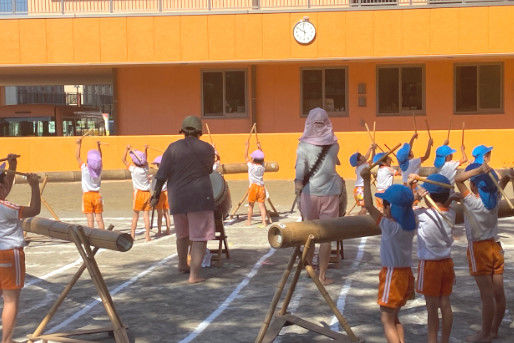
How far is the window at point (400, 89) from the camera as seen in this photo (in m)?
22.9

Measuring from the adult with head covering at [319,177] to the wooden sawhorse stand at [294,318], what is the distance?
237 cm

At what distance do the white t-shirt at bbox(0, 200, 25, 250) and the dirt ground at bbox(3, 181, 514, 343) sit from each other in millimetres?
1221

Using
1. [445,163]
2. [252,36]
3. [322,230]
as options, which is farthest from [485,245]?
[252,36]

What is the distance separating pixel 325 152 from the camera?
31.5 ft

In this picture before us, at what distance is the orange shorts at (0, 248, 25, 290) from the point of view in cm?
658

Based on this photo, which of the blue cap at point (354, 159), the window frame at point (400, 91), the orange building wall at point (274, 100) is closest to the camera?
the blue cap at point (354, 159)

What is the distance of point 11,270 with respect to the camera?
6.61 metres

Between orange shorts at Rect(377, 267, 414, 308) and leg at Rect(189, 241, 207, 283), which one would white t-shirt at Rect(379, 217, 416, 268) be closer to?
orange shorts at Rect(377, 267, 414, 308)

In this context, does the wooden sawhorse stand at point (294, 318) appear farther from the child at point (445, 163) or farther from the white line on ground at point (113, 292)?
the child at point (445, 163)

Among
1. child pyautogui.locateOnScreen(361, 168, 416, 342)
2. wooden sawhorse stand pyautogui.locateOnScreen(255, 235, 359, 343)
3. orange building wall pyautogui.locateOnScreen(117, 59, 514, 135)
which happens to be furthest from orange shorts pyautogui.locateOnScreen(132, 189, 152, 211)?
orange building wall pyautogui.locateOnScreen(117, 59, 514, 135)

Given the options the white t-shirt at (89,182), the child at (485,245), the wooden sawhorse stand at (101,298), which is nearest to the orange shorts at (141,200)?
the white t-shirt at (89,182)

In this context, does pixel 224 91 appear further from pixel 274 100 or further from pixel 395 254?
pixel 395 254

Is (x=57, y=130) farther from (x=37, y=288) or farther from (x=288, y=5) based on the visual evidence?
(x=37, y=288)

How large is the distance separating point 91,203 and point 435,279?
7.88 metres
